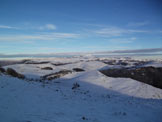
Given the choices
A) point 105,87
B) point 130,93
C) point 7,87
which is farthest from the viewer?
point 105,87

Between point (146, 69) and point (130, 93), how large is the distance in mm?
12456

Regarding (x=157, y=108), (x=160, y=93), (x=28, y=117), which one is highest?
(x=28, y=117)

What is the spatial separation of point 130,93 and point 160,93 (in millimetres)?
3889

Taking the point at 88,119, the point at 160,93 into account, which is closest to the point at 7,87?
the point at 88,119

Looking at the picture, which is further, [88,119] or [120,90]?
[120,90]

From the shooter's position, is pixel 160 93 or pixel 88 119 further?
pixel 160 93

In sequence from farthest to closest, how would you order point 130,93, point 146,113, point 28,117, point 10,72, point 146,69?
point 146,69 < point 10,72 < point 130,93 < point 146,113 < point 28,117

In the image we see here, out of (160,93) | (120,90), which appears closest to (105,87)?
(120,90)

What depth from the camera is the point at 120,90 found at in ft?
56.5

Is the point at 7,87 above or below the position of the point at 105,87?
above

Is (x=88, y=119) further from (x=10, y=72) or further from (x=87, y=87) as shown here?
(x=10, y=72)

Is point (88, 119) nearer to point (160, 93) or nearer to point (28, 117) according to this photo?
point (28, 117)

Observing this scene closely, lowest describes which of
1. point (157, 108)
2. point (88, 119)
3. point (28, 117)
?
point (157, 108)

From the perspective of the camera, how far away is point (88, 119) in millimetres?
6504
